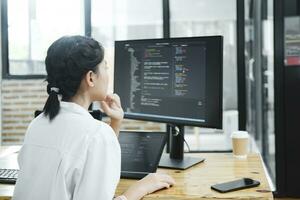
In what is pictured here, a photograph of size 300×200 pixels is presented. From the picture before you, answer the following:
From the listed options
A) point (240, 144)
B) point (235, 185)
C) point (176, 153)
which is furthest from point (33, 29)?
point (235, 185)

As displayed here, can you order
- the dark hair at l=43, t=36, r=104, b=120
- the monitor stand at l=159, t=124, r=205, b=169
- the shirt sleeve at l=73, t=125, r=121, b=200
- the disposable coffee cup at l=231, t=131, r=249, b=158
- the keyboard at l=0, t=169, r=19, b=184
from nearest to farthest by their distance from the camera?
the shirt sleeve at l=73, t=125, r=121, b=200, the dark hair at l=43, t=36, r=104, b=120, the keyboard at l=0, t=169, r=19, b=184, the monitor stand at l=159, t=124, r=205, b=169, the disposable coffee cup at l=231, t=131, r=249, b=158

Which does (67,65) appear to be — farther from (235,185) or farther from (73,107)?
(235,185)

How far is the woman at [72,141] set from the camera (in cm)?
116

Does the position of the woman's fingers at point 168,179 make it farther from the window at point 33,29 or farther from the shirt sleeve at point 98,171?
the window at point 33,29

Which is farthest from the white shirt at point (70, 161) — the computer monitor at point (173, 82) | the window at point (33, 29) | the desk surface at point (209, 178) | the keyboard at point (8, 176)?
the window at point (33, 29)

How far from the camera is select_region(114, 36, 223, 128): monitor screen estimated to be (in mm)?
1646

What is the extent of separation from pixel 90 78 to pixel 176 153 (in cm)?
70

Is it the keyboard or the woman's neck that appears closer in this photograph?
the woman's neck

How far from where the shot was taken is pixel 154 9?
4.32 meters

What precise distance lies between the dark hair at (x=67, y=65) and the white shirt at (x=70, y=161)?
2.6 inches

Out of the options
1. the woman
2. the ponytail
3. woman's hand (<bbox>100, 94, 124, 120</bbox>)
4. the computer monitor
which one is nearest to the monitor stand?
the computer monitor

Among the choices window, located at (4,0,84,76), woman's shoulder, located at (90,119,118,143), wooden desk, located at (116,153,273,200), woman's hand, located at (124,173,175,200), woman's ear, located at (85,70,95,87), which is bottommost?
wooden desk, located at (116,153,273,200)

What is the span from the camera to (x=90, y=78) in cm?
132

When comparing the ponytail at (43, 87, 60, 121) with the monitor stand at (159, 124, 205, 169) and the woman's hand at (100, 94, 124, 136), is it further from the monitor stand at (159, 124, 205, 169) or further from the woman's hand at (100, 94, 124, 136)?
the monitor stand at (159, 124, 205, 169)
